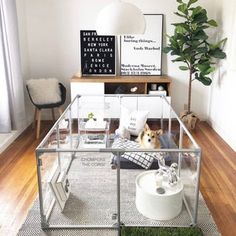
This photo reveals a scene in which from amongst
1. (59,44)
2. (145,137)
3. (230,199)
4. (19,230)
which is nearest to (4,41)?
(59,44)

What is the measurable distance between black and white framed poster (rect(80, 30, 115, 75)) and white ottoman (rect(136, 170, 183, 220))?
2.58 metres

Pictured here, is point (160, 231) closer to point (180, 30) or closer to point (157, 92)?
point (157, 92)

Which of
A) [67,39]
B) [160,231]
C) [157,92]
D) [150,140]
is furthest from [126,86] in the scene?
[160,231]

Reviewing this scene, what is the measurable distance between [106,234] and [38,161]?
2.40ft

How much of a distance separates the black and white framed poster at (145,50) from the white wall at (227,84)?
2.96 feet

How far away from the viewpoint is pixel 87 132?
143 inches

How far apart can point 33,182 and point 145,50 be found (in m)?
2.69

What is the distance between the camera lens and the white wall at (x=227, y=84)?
12.1 feet

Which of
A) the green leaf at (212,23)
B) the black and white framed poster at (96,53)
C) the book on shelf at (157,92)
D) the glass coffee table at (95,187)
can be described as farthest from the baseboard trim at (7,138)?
the green leaf at (212,23)

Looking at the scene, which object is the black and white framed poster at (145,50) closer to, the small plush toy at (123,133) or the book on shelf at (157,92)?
the book on shelf at (157,92)

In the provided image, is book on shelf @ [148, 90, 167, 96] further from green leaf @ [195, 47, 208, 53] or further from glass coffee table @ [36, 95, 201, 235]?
glass coffee table @ [36, 95, 201, 235]

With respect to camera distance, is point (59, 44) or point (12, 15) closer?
point (12, 15)

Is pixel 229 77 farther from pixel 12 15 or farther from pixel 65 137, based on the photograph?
pixel 12 15

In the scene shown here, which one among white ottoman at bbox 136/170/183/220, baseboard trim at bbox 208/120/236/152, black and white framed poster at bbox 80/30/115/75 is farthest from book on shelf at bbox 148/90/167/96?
white ottoman at bbox 136/170/183/220
